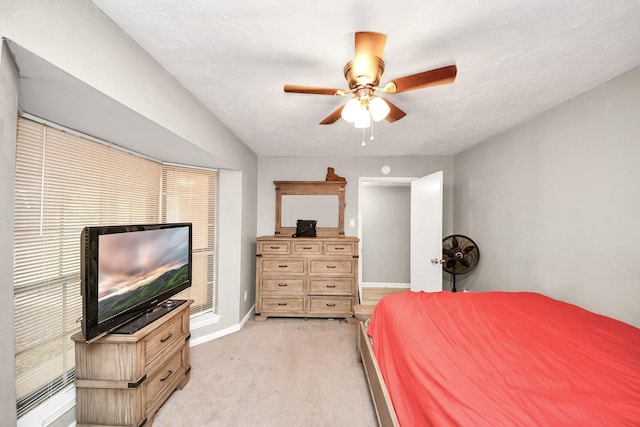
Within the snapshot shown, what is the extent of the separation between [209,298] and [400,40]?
3.02 metres

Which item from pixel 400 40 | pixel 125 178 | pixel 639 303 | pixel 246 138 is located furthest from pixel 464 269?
pixel 125 178

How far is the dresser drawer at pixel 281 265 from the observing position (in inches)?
125

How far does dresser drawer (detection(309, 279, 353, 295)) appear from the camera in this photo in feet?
10.4

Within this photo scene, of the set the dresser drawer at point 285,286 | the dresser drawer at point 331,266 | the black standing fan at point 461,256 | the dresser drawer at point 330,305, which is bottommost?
the dresser drawer at point 330,305

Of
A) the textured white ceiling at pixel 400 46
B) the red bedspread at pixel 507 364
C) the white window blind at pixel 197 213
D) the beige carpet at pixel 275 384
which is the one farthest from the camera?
the white window blind at pixel 197 213

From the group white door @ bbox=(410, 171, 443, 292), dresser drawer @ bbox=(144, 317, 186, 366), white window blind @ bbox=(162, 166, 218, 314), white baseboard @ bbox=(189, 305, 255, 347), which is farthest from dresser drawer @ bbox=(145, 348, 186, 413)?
white door @ bbox=(410, 171, 443, 292)

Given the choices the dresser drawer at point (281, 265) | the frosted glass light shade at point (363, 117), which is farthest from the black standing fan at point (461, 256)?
the frosted glass light shade at point (363, 117)

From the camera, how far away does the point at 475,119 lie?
7.44ft

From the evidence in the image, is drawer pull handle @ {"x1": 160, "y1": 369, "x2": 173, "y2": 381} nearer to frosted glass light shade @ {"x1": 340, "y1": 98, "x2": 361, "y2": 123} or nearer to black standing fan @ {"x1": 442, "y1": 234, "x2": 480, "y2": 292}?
frosted glass light shade @ {"x1": 340, "y1": 98, "x2": 361, "y2": 123}

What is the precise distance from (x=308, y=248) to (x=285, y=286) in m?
0.58

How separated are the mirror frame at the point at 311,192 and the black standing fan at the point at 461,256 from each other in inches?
55.5

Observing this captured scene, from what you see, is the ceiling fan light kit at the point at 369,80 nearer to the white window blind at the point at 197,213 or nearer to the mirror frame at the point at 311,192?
the white window blind at the point at 197,213

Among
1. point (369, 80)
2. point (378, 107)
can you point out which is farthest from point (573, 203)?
point (369, 80)

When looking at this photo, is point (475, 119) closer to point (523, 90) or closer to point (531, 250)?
point (523, 90)
